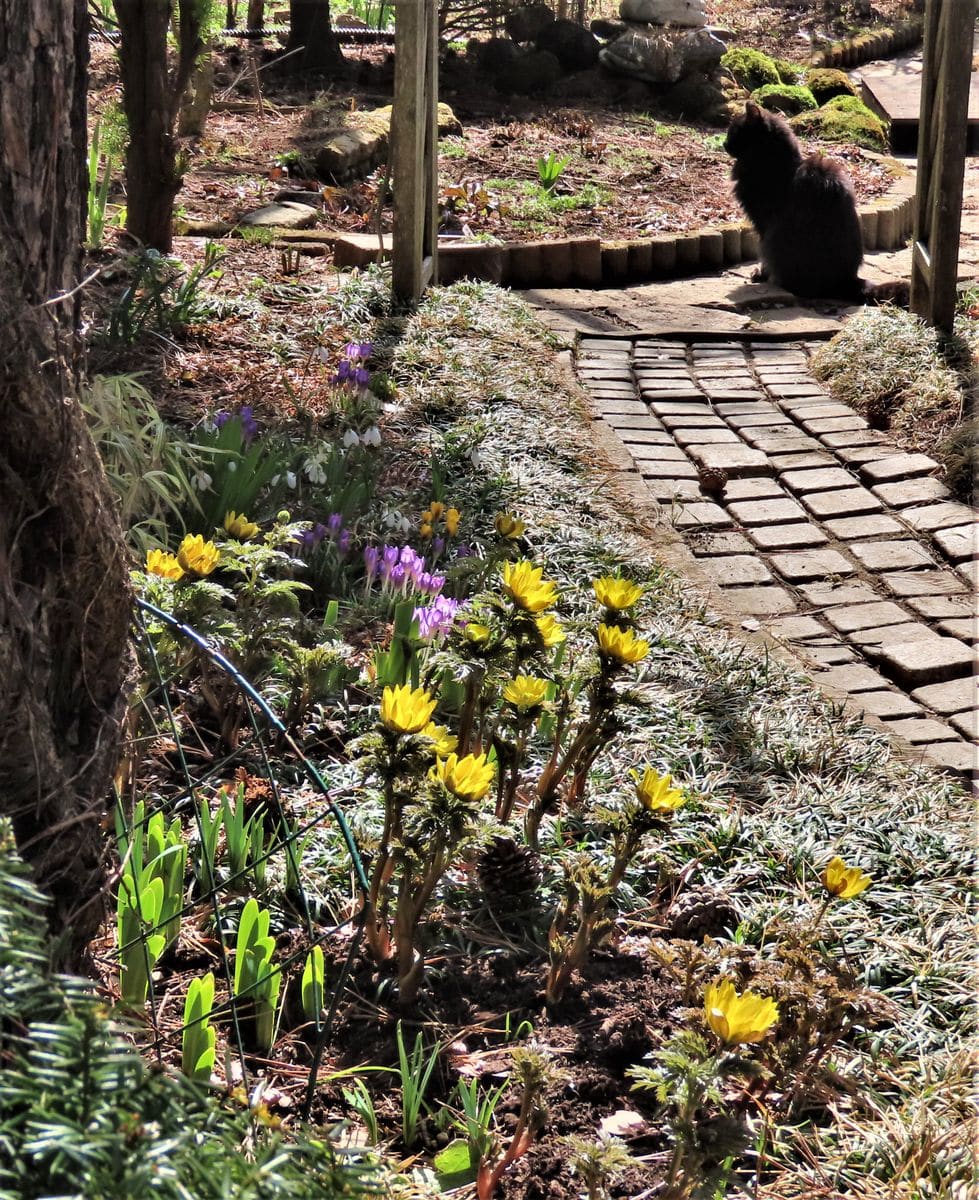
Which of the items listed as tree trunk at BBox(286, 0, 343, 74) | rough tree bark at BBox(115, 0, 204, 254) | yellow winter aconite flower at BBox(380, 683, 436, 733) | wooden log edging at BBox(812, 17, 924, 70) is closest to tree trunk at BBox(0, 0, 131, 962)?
yellow winter aconite flower at BBox(380, 683, 436, 733)

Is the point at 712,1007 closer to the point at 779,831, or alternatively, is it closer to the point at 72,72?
the point at 779,831

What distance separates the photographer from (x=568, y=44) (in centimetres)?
1334

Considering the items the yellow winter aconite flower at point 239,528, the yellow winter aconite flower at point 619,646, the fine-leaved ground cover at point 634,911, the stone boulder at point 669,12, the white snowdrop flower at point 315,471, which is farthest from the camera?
the stone boulder at point 669,12

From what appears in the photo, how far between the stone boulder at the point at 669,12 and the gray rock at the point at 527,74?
1.20 meters

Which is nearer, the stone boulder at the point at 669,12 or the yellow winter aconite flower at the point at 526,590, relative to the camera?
the yellow winter aconite flower at the point at 526,590

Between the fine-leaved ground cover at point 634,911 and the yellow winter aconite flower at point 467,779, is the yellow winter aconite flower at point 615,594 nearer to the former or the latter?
the fine-leaved ground cover at point 634,911

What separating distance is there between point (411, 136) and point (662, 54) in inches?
303

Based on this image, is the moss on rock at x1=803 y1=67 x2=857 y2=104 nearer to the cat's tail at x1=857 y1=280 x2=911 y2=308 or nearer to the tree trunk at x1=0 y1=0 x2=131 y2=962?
the cat's tail at x1=857 y1=280 x2=911 y2=308

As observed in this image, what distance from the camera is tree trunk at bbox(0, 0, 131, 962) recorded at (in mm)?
1720

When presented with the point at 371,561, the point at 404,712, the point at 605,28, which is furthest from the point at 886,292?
the point at 605,28

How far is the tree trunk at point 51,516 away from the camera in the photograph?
1.72 metres

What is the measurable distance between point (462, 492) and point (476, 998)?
256 centimetres

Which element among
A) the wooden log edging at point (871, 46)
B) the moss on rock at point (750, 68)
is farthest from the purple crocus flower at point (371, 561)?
the wooden log edging at point (871, 46)

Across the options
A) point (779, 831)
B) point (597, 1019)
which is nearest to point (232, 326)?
point (779, 831)
